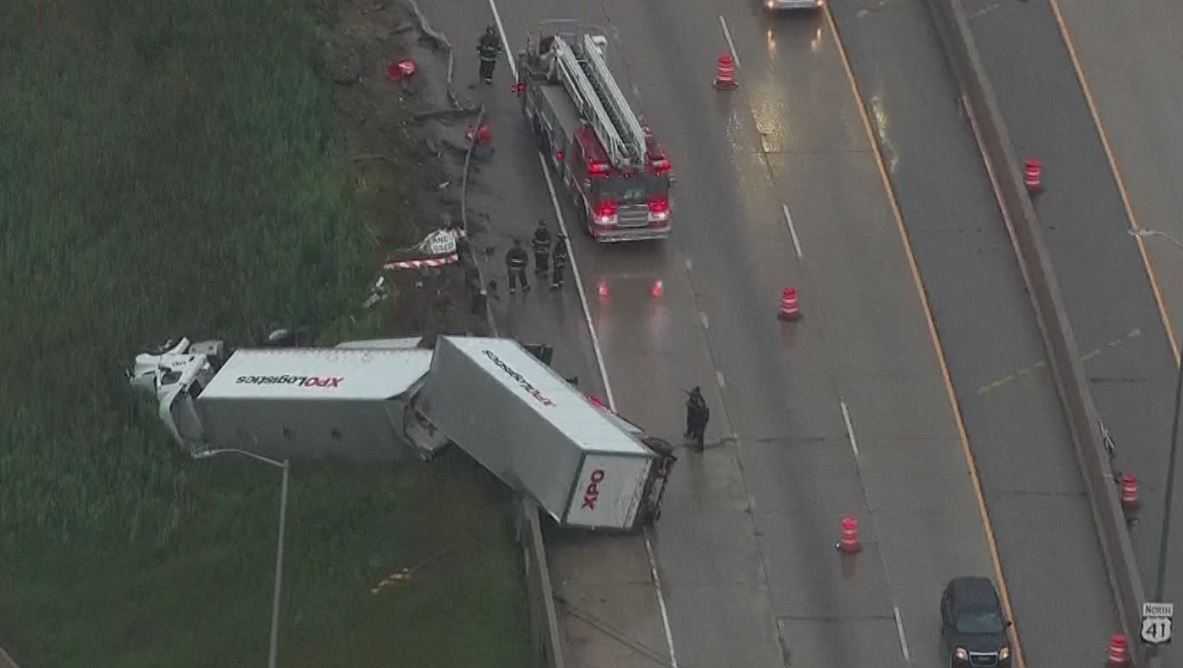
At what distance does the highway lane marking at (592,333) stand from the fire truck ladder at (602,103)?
7.75 ft

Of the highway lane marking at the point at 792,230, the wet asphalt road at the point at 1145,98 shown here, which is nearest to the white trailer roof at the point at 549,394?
the highway lane marking at the point at 792,230

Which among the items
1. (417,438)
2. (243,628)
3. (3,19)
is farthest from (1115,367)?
(3,19)

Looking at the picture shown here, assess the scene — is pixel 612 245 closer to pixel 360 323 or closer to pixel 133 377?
pixel 360 323

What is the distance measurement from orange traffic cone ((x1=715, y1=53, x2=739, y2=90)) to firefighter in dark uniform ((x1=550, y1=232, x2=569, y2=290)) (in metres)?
8.09

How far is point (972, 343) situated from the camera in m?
70.5

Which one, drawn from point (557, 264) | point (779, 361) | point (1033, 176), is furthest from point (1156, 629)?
point (1033, 176)

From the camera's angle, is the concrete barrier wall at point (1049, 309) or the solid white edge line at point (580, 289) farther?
the solid white edge line at point (580, 289)

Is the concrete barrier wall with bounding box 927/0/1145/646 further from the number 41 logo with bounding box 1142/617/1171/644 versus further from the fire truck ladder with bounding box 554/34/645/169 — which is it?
the fire truck ladder with bounding box 554/34/645/169

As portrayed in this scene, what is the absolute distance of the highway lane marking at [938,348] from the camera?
210 feet

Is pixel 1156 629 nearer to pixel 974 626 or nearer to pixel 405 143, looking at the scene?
pixel 974 626

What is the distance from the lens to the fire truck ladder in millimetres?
71625

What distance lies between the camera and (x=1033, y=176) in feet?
247

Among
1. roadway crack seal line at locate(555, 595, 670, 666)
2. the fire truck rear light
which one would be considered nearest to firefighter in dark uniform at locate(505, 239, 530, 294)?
the fire truck rear light

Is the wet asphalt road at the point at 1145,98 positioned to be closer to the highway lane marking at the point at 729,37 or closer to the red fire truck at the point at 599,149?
the highway lane marking at the point at 729,37
